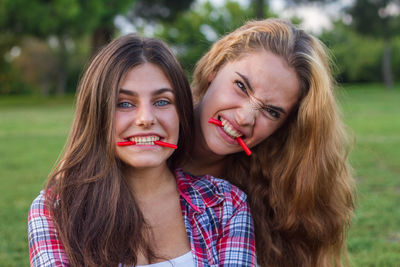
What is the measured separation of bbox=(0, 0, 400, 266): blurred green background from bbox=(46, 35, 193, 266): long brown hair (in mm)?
542

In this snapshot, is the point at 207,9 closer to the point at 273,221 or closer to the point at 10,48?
the point at 10,48

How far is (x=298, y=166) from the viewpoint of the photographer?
2.50m

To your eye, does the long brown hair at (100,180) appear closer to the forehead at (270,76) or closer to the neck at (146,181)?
the neck at (146,181)

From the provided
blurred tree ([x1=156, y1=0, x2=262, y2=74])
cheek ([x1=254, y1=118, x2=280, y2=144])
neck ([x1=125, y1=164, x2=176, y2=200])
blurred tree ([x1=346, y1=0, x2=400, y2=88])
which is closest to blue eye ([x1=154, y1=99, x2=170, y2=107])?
neck ([x1=125, y1=164, x2=176, y2=200])

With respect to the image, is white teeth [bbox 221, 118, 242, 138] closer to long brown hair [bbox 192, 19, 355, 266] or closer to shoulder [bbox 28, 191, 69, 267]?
long brown hair [bbox 192, 19, 355, 266]

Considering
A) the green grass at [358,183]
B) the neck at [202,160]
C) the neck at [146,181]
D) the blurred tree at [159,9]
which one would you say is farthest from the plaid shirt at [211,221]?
the blurred tree at [159,9]

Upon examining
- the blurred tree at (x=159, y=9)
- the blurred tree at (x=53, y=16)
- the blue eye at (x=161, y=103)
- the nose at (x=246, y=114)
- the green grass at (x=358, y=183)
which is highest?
the blurred tree at (x=159, y=9)

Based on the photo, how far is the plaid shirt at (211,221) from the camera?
188 centimetres

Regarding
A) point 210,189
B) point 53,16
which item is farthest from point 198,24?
point 210,189

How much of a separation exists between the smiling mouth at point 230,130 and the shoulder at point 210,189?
255 mm

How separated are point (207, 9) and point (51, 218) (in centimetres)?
2965

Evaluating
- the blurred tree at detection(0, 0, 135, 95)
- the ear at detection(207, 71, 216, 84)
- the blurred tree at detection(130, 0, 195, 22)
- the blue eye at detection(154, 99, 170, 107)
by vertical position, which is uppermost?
the blurred tree at detection(130, 0, 195, 22)

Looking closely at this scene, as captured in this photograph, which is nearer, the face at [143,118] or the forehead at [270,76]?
the face at [143,118]

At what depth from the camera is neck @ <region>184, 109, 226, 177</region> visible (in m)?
2.58
